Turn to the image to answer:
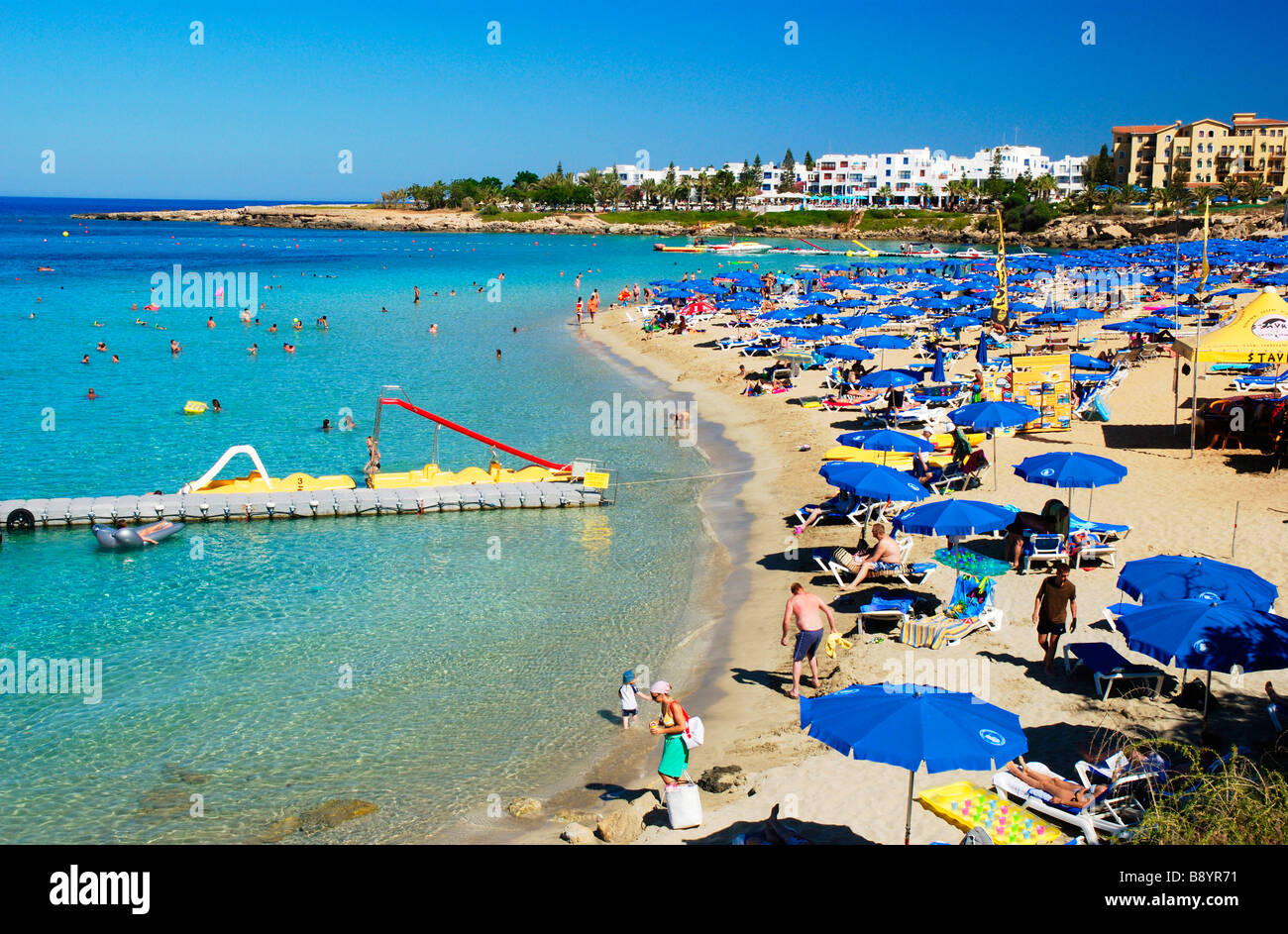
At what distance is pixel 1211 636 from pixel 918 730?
10.6 ft

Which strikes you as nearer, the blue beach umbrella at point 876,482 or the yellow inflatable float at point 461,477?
the blue beach umbrella at point 876,482

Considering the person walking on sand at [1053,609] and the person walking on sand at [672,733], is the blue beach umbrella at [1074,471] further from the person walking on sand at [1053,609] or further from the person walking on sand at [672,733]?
the person walking on sand at [672,733]

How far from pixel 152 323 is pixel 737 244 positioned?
2735 inches

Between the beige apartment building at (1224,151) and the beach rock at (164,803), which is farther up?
the beige apartment building at (1224,151)

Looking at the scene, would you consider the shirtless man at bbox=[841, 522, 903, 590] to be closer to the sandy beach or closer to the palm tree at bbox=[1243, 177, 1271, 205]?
the sandy beach

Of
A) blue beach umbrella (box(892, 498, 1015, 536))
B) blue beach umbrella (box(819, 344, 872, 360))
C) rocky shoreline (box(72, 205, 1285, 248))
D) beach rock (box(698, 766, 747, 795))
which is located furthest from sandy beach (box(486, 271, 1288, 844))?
rocky shoreline (box(72, 205, 1285, 248))

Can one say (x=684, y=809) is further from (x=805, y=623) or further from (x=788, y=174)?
(x=788, y=174)

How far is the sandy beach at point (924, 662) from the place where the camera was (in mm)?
8883

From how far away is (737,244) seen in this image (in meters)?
110

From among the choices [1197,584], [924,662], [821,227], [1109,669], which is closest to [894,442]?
[924,662]

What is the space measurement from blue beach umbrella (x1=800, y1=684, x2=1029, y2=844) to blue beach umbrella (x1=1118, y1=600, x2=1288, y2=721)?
6.85ft

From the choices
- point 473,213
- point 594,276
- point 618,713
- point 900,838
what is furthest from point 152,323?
point 473,213

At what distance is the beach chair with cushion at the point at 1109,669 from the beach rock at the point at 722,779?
389 cm

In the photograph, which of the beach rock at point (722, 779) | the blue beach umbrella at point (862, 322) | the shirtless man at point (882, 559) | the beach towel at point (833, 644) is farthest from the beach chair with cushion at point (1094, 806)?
the blue beach umbrella at point (862, 322)
